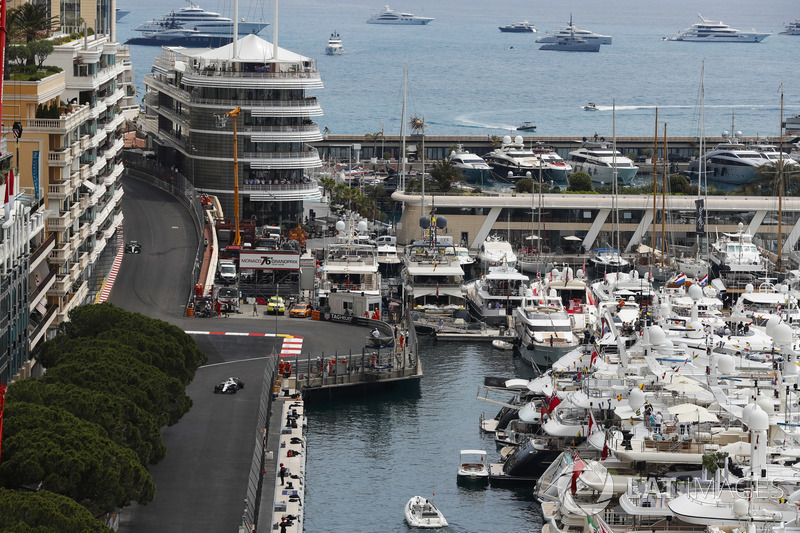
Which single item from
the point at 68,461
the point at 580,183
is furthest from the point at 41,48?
the point at 580,183

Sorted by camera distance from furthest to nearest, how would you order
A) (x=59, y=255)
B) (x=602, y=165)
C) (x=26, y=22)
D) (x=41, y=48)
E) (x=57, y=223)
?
(x=602, y=165)
(x=26, y=22)
(x=41, y=48)
(x=57, y=223)
(x=59, y=255)

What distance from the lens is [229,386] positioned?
2840 inches

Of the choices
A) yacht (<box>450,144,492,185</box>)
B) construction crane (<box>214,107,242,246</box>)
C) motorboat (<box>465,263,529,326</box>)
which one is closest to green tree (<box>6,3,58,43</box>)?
construction crane (<box>214,107,242,246</box>)

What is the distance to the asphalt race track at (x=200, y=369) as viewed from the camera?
54678 millimetres

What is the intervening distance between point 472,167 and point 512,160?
4513mm

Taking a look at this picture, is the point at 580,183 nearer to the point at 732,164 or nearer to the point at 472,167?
the point at 472,167

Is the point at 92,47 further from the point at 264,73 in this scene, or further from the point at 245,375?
the point at 264,73

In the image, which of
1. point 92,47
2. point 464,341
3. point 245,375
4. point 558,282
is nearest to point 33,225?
point 245,375

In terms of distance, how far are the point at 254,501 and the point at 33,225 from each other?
1620cm

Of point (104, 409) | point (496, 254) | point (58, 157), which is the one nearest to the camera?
point (104, 409)

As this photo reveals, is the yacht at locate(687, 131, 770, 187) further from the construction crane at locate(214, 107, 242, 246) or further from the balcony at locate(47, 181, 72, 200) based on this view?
the balcony at locate(47, 181, 72, 200)

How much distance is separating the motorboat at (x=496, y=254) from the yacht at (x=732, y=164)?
5273cm

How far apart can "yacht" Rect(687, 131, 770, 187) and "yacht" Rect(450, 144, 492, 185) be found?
2134 centimetres

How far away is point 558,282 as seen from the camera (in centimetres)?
9919
